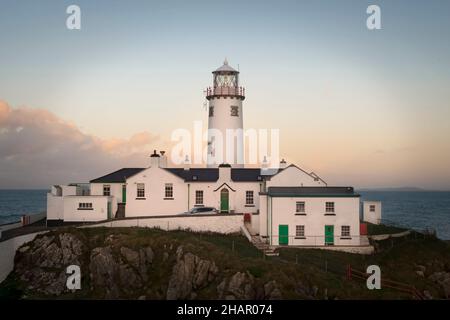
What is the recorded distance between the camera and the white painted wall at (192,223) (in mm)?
35438

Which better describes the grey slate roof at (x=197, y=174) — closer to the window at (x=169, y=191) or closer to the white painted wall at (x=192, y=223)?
the window at (x=169, y=191)

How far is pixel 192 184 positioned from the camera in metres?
40.8

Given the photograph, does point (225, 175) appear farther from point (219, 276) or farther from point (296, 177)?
point (219, 276)

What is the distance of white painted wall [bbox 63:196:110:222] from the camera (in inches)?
1479

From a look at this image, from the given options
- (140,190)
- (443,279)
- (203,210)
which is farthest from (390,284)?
(140,190)

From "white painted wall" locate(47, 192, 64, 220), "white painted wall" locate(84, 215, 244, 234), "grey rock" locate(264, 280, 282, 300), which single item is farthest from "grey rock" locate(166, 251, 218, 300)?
"white painted wall" locate(47, 192, 64, 220)

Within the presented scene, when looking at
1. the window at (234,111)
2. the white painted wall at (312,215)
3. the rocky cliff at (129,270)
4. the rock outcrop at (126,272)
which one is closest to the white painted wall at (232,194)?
the white painted wall at (312,215)

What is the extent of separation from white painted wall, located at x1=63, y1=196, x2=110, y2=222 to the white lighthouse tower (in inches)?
527

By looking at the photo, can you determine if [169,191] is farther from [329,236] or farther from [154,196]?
[329,236]

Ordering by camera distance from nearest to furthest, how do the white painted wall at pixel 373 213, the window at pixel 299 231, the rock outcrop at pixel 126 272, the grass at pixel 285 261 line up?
1. the grass at pixel 285 261
2. the rock outcrop at pixel 126 272
3. the window at pixel 299 231
4. the white painted wall at pixel 373 213

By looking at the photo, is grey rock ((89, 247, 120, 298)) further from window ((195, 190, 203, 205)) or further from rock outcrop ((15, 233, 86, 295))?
window ((195, 190, 203, 205))

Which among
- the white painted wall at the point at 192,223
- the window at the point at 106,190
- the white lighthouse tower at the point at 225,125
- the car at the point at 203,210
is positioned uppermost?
the white lighthouse tower at the point at 225,125

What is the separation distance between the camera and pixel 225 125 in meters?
48.4

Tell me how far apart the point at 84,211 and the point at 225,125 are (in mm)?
16415
